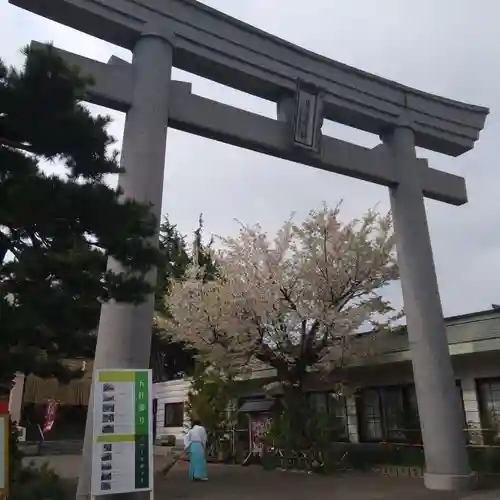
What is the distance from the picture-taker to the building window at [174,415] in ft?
78.6

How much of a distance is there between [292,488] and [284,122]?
717 cm

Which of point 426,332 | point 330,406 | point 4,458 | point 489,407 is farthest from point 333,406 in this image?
point 4,458

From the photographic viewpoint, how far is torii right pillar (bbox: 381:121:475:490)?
10516 mm

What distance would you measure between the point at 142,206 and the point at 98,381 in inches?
76.5

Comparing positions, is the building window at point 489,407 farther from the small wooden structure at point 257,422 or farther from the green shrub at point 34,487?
the green shrub at point 34,487

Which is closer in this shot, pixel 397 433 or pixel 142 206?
pixel 142 206

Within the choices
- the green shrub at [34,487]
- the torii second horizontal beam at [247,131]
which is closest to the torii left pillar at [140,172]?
the torii second horizontal beam at [247,131]

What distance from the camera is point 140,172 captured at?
358 inches

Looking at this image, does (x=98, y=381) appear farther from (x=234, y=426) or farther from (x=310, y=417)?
(x=234, y=426)

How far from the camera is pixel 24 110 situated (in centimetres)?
571

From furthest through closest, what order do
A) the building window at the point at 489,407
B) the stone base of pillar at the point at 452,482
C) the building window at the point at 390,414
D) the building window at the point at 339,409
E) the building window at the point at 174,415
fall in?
1. the building window at the point at 174,415
2. the building window at the point at 339,409
3. the building window at the point at 390,414
4. the building window at the point at 489,407
5. the stone base of pillar at the point at 452,482

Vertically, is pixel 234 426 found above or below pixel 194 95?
below

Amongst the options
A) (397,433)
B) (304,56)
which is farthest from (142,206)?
(397,433)

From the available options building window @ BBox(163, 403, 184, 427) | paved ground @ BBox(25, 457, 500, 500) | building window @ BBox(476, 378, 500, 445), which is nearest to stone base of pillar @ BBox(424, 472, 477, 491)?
paved ground @ BBox(25, 457, 500, 500)
